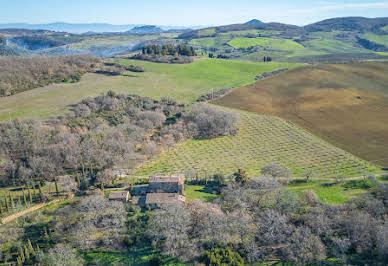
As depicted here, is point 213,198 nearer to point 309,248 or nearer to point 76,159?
point 309,248

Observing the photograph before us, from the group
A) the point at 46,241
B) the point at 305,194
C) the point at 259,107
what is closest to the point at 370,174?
the point at 305,194

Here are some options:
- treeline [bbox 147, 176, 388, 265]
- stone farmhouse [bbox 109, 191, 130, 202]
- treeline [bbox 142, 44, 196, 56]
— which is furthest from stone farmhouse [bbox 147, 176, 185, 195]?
treeline [bbox 142, 44, 196, 56]

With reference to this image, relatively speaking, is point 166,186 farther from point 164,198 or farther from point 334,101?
point 334,101

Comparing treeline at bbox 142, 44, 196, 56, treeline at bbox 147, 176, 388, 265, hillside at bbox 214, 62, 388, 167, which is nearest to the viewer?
treeline at bbox 147, 176, 388, 265

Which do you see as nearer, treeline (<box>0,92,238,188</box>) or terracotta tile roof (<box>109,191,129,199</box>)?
terracotta tile roof (<box>109,191,129,199</box>)

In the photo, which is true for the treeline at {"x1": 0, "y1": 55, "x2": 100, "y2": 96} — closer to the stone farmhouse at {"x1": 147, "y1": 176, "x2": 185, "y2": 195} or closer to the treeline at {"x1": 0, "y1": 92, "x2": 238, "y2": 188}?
the treeline at {"x1": 0, "y1": 92, "x2": 238, "y2": 188}

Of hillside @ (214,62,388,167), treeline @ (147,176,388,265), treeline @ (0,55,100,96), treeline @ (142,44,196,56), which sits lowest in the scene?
treeline @ (147,176,388,265)

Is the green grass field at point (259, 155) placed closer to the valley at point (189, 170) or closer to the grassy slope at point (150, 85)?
the valley at point (189, 170)

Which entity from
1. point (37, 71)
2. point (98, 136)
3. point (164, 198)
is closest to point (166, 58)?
point (37, 71)
